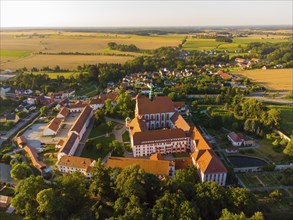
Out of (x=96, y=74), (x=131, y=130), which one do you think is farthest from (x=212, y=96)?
(x=96, y=74)

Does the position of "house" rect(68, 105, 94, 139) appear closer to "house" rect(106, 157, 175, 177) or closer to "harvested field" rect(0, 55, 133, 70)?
"house" rect(106, 157, 175, 177)

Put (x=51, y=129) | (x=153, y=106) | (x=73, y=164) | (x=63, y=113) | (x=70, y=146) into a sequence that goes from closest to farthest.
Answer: (x=73, y=164) < (x=70, y=146) < (x=51, y=129) < (x=153, y=106) < (x=63, y=113)

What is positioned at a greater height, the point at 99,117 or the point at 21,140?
the point at 99,117

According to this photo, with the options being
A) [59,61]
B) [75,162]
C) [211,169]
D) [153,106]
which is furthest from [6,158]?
[59,61]

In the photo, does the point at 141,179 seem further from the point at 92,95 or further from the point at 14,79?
the point at 14,79

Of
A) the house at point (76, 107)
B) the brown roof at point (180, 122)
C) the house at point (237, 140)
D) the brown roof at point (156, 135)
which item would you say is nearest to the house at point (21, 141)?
the house at point (76, 107)

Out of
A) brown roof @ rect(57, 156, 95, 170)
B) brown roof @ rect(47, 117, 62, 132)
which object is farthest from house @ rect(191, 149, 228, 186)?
brown roof @ rect(47, 117, 62, 132)

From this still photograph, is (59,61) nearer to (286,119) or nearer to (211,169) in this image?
(286,119)

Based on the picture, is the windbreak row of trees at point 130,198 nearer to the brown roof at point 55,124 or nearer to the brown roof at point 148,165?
the brown roof at point 148,165
